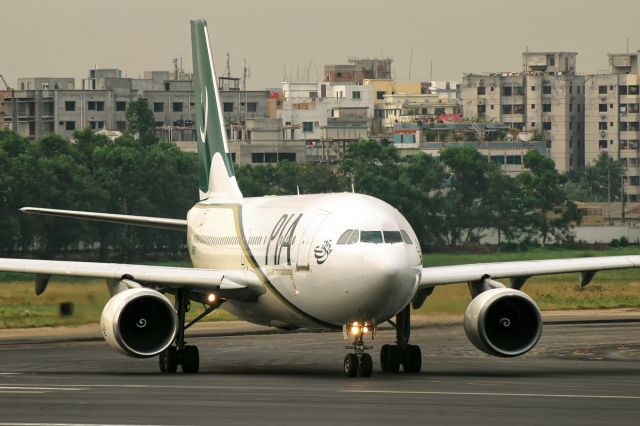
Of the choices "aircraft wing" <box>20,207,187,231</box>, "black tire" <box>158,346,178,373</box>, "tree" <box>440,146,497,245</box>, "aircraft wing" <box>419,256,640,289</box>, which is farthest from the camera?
"tree" <box>440,146,497,245</box>

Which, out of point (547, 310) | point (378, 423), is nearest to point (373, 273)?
point (378, 423)

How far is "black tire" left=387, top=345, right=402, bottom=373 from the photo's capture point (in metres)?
41.1

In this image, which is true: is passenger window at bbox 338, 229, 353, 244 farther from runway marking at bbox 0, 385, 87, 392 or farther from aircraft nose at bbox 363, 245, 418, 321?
runway marking at bbox 0, 385, 87, 392

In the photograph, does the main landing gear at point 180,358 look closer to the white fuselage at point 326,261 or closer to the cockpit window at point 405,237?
the white fuselage at point 326,261

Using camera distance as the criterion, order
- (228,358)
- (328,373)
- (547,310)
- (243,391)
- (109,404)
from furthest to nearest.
Result: (547,310) < (228,358) < (328,373) < (243,391) < (109,404)

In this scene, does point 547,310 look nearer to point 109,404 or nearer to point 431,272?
point 431,272

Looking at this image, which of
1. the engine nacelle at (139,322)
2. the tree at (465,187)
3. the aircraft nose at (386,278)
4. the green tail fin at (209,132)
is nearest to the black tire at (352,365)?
the aircraft nose at (386,278)

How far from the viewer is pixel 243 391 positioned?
111 ft

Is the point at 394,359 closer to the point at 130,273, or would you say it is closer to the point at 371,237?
the point at 371,237

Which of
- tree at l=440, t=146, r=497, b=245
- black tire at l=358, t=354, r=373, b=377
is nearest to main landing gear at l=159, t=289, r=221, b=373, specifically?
black tire at l=358, t=354, r=373, b=377

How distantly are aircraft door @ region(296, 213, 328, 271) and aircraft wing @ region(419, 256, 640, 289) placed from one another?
9.21 ft

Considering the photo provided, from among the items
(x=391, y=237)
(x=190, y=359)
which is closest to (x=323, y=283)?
(x=391, y=237)

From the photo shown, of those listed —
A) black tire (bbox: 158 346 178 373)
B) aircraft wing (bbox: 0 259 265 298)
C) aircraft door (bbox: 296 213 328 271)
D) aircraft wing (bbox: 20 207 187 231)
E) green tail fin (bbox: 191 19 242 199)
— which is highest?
green tail fin (bbox: 191 19 242 199)

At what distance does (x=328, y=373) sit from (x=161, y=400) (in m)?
9.26
